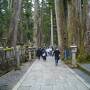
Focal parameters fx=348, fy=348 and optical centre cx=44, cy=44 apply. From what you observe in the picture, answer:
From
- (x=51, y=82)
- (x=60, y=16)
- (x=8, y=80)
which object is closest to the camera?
(x=51, y=82)

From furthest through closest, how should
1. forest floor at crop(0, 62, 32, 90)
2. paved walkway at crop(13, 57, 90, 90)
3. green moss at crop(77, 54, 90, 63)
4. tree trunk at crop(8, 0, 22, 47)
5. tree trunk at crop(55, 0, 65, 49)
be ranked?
1. tree trunk at crop(55, 0, 65, 49)
2. green moss at crop(77, 54, 90, 63)
3. tree trunk at crop(8, 0, 22, 47)
4. forest floor at crop(0, 62, 32, 90)
5. paved walkway at crop(13, 57, 90, 90)

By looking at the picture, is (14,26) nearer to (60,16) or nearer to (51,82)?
(51,82)

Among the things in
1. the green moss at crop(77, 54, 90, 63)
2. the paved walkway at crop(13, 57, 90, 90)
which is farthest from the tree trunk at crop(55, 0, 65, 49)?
the paved walkway at crop(13, 57, 90, 90)

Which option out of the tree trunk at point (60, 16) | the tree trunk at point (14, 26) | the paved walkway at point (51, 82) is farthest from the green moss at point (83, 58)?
the tree trunk at point (60, 16)

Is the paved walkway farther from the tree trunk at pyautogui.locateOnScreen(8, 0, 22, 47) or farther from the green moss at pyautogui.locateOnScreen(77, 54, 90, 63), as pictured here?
the tree trunk at pyautogui.locateOnScreen(8, 0, 22, 47)

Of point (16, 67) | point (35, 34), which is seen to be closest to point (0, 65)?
point (16, 67)

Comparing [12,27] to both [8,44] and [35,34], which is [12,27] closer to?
[8,44]

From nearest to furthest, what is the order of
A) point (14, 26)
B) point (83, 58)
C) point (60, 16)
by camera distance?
point (14, 26)
point (83, 58)
point (60, 16)

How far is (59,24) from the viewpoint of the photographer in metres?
46.3

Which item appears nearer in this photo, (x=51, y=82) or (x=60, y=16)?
(x=51, y=82)

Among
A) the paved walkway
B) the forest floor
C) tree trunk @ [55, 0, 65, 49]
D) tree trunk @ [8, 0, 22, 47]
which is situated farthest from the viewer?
tree trunk @ [55, 0, 65, 49]

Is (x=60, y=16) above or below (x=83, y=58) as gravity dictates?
above

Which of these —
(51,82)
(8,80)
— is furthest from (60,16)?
(51,82)

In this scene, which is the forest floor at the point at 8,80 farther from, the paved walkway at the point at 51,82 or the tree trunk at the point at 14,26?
the tree trunk at the point at 14,26
